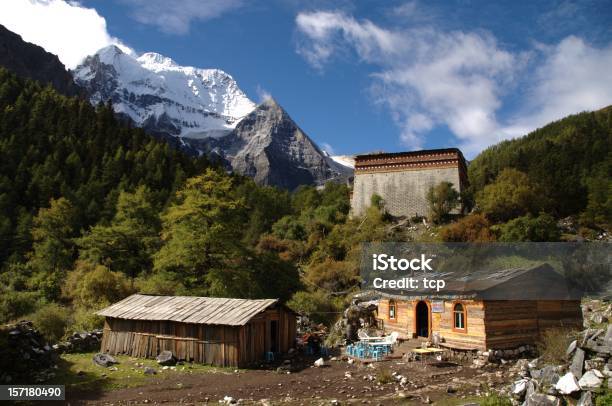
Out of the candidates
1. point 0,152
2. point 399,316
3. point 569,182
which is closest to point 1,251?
point 0,152

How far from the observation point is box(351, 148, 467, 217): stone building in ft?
167

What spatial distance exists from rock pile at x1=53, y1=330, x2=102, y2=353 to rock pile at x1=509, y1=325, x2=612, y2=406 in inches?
777

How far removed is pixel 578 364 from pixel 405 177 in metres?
42.7

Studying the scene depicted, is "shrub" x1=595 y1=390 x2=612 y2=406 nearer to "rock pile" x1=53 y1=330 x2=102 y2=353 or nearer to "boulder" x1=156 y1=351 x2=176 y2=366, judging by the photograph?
"boulder" x1=156 y1=351 x2=176 y2=366

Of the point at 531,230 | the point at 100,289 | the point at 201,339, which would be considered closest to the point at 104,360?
the point at 201,339

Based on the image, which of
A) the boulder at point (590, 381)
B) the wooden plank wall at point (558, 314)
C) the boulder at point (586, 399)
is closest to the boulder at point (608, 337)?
the boulder at point (590, 381)

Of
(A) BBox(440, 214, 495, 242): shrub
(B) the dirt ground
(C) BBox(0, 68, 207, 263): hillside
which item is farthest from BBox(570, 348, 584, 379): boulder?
(C) BBox(0, 68, 207, 263): hillside

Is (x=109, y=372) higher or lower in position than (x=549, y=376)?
lower

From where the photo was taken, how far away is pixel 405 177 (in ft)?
172

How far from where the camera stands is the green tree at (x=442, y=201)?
4721 centimetres

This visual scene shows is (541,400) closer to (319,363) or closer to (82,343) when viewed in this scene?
(319,363)

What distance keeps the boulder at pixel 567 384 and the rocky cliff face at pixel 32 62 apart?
124m

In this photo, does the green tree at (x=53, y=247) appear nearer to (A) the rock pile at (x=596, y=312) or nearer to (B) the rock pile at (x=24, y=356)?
(B) the rock pile at (x=24, y=356)

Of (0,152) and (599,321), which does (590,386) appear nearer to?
(599,321)
